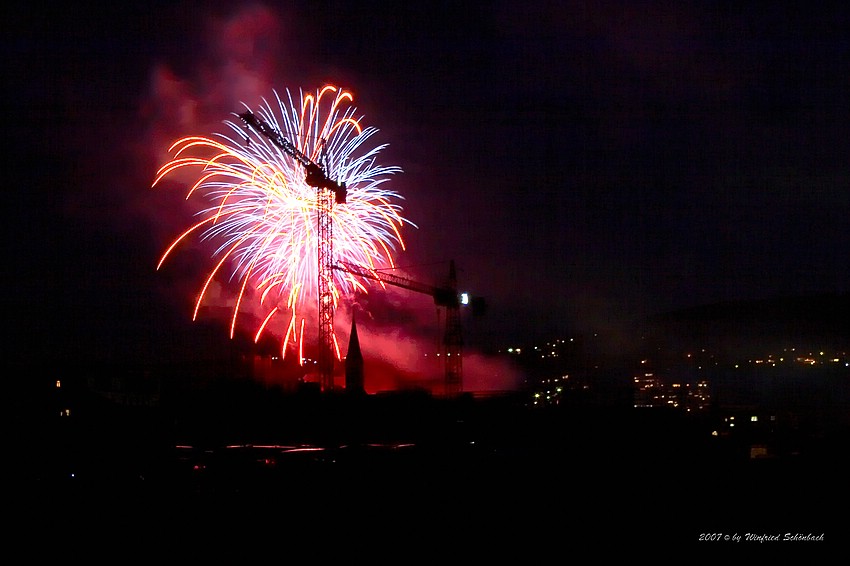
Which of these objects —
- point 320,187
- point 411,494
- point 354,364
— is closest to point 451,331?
point 354,364

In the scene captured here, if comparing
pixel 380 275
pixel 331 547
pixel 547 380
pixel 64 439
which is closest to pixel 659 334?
pixel 547 380

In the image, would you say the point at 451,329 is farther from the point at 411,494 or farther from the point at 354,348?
the point at 411,494

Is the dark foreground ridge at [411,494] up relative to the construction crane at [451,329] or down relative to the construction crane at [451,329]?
down

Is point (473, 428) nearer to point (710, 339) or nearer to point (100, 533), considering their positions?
point (100, 533)

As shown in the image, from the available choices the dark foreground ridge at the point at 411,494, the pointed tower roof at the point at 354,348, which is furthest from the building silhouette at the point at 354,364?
the dark foreground ridge at the point at 411,494

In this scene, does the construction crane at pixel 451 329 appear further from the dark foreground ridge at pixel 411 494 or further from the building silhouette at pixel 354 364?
the dark foreground ridge at pixel 411 494

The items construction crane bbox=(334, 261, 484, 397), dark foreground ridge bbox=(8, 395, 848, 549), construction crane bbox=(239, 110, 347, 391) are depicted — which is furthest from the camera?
construction crane bbox=(334, 261, 484, 397)

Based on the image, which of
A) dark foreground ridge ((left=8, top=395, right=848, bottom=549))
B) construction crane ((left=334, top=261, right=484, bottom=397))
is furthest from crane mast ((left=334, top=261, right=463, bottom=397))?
dark foreground ridge ((left=8, top=395, right=848, bottom=549))

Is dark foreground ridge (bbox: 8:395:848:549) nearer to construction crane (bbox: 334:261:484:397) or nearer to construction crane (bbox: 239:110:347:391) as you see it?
construction crane (bbox: 239:110:347:391)

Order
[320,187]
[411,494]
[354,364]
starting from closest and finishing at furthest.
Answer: [411,494] < [320,187] < [354,364]

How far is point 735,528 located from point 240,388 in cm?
6011

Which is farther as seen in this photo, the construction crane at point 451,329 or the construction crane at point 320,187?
the construction crane at point 451,329

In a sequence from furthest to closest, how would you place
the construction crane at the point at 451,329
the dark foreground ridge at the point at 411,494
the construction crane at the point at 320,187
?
the construction crane at the point at 451,329 < the construction crane at the point at 320,187 < the dark foreground ridge at the point at 411,494

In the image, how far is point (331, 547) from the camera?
19.2 m
